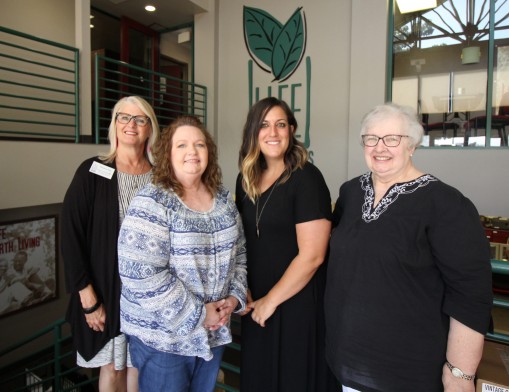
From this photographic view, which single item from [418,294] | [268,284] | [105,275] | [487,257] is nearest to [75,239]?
[105,275]

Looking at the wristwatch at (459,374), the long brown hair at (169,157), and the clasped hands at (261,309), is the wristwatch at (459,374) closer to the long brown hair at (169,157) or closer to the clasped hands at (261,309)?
the clasped hands at (261,309)

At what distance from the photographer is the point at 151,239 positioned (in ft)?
3.96

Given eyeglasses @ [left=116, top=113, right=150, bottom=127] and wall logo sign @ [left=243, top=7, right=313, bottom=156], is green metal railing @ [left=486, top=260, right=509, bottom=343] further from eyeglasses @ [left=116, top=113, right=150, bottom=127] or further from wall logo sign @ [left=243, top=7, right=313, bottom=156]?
wall logo sign @ [left=243, top=7, right=313, bottom=156]

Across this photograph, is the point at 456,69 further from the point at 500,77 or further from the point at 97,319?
the point at 97,319

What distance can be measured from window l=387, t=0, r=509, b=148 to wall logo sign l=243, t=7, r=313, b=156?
1.35 metres

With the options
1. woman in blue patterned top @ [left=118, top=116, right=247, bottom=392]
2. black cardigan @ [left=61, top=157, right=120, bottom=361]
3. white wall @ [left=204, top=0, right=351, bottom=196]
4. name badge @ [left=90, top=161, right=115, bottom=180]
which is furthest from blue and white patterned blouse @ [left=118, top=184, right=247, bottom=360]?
white wall @ [left=204, top=0, right=351, bottom=196]

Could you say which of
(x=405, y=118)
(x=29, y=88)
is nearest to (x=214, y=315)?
(x=405, y=118)

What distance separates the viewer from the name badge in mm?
1609

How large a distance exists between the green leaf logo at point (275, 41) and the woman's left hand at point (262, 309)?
5043 millimetres

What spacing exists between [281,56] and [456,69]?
2.61m

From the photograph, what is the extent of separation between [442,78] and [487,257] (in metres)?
4.97

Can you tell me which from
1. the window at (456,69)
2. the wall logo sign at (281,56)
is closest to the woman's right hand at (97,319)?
the wall logo sign at (281,56)

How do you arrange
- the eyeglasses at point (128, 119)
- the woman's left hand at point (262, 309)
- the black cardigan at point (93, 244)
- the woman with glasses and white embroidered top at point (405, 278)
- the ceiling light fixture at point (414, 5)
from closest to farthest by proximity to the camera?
the woman with glasses and white embroidered top at point (405, 278) → the woman's left hand at point (262, 309) → the black cardigan at point (93, 244) → the eyeglasses at point (128, 119) → the ceiling light fixture at point (414, 5)

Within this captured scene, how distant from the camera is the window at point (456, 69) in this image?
466 centimetres
